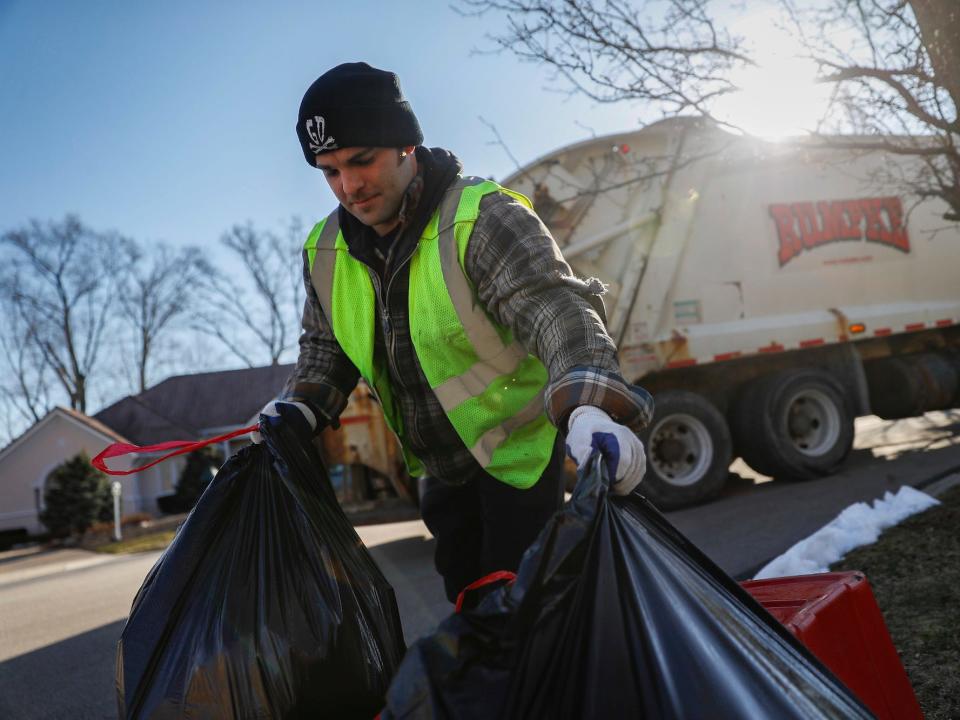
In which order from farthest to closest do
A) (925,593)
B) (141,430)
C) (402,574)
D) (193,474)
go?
(141,430), (193,474), (402,574), (925,593)

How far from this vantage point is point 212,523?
1.53 metres

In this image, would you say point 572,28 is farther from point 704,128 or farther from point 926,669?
point 926,669

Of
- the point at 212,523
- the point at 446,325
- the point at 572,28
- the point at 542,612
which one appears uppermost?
the point at 572,28

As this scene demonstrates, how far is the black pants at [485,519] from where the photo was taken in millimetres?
1728

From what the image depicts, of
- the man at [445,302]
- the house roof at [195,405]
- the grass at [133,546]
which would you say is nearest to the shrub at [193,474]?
the house roof at [195,405]

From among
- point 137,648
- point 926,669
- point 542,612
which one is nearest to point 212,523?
point 137,648

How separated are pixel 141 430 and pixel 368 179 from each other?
2877cm

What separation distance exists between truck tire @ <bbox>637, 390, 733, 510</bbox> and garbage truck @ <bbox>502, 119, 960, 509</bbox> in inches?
0.5

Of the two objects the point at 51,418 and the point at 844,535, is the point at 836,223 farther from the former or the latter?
the point at 51,418

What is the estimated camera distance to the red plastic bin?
5.09 ft

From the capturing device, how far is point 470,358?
5.66 ft

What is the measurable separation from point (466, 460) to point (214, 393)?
2953 centimetres

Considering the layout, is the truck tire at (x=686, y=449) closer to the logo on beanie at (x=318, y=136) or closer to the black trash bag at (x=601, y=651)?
the logo on beanie at (x=318, y=136)

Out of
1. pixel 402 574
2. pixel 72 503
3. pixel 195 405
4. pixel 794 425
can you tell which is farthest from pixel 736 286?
pixel 195 405
